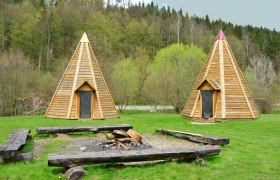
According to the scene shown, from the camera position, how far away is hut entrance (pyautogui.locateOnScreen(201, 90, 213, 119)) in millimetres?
19484

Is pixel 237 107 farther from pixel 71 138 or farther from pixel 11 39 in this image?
pixel 11 39

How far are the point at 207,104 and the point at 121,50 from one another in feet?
123

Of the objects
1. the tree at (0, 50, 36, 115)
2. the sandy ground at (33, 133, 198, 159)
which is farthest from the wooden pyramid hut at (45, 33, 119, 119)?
the tree at (0, 50, 36, 115)

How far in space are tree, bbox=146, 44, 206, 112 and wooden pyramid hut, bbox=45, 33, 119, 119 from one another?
1057cm

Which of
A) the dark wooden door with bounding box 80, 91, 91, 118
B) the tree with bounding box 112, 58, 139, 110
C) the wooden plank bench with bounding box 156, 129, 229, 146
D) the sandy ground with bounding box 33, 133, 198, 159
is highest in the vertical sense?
the tree with bounding box 112, 58, 139, 110

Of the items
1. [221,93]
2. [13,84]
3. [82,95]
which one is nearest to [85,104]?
[82,95]

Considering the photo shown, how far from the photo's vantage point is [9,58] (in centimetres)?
2797

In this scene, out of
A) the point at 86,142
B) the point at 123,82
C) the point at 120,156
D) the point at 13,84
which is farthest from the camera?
the point at 123,82

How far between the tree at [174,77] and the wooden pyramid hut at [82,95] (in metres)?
10.6

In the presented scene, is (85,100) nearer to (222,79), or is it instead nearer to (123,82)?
(222,79)

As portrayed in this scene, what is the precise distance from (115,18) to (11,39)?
70.2ft

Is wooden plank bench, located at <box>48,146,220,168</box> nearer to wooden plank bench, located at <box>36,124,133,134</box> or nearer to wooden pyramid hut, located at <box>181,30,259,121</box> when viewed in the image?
wooden plank bench, located at <box>36,124,133,134</box>

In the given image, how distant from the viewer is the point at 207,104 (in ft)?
64.5

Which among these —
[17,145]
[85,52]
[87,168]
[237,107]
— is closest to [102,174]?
[87,168]
